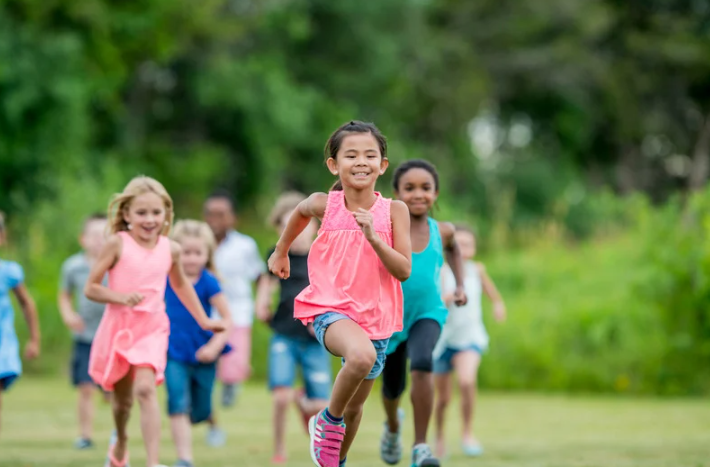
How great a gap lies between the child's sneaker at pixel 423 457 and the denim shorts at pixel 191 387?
6.13ft

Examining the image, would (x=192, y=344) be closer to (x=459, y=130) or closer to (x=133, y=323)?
(x=133, y=323)

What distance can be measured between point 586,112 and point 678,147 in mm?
3447

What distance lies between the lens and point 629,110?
40781mm

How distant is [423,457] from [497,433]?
435cm

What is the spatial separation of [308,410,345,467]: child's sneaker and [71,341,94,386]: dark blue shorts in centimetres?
466

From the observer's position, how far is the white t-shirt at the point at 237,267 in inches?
484

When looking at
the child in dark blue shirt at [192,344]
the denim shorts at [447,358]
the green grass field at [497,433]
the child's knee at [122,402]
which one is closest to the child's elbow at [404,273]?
the child's knee at [122,402]

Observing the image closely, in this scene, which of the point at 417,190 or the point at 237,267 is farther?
the point at 237,267

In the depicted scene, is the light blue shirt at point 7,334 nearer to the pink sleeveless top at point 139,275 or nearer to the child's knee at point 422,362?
the pink sleeveless top at point 139,275

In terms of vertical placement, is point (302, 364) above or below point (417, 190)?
below

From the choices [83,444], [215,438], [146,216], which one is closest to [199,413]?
[83,444]

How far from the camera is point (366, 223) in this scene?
19.9 ft

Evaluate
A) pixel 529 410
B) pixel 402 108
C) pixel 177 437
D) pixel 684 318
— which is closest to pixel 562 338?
pixel 684 318

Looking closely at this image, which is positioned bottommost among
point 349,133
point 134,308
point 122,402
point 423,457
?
point 423,457
